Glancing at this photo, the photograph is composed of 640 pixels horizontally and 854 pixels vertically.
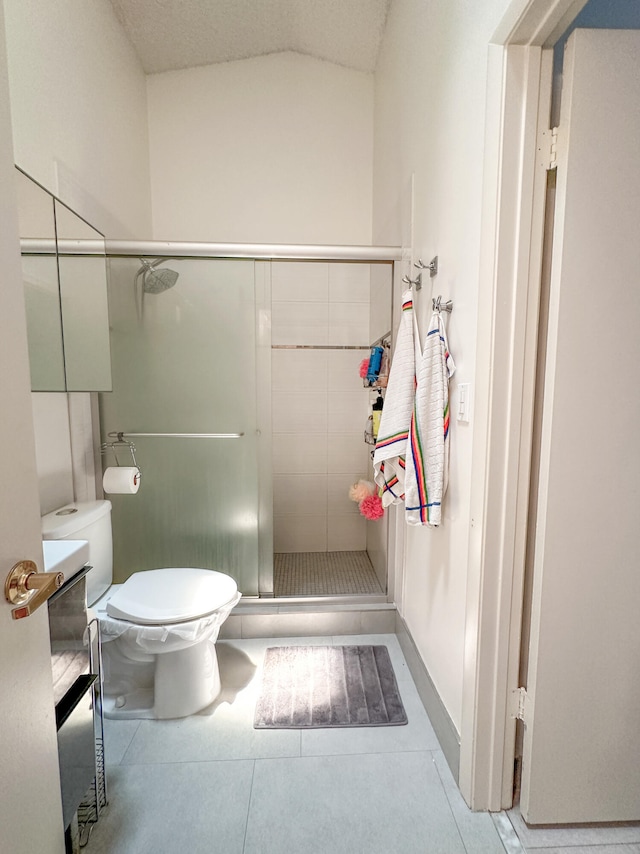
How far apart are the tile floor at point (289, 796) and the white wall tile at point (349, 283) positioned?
2.31 metres

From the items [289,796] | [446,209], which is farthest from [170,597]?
[446,209]

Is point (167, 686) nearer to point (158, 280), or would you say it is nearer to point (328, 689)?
point (328, 689)

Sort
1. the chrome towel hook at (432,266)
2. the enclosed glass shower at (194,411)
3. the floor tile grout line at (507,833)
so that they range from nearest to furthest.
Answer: the floor tile grout line at (507,833), the chrome towel hook at (432,266), the enclosed glass shower at (194,411)

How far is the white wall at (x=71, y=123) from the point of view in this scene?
1.30 metres

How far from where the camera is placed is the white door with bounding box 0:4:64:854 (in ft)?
1.88

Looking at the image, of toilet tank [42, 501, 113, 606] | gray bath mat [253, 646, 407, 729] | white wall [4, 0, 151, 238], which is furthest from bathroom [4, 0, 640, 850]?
gray bath mat [253, 646, 407, 729]

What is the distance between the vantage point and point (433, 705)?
1.37 metres

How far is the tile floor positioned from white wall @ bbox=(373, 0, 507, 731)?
9.7 inches

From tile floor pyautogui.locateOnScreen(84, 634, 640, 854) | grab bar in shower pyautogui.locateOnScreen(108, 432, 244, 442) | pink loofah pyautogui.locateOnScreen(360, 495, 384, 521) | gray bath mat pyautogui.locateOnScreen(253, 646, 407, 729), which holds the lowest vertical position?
gray bath mat pyautogui.locateOnScreen(253, 646, 407, 729)

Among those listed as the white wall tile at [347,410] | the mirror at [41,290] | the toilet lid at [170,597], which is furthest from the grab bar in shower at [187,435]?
the white wall tile at [347,410]

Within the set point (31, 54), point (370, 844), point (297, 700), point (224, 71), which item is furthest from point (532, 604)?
point (224, 71)

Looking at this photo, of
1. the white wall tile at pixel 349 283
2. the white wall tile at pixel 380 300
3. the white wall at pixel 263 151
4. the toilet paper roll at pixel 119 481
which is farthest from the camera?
the white wall tile at pixel 349 283

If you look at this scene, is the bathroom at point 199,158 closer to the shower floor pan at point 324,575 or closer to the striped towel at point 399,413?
the striped towel at point 399,413

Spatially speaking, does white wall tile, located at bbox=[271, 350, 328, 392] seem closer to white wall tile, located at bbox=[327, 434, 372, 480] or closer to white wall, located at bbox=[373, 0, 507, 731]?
white wall tile, located at bbox=[327, 434, 372, 480]
